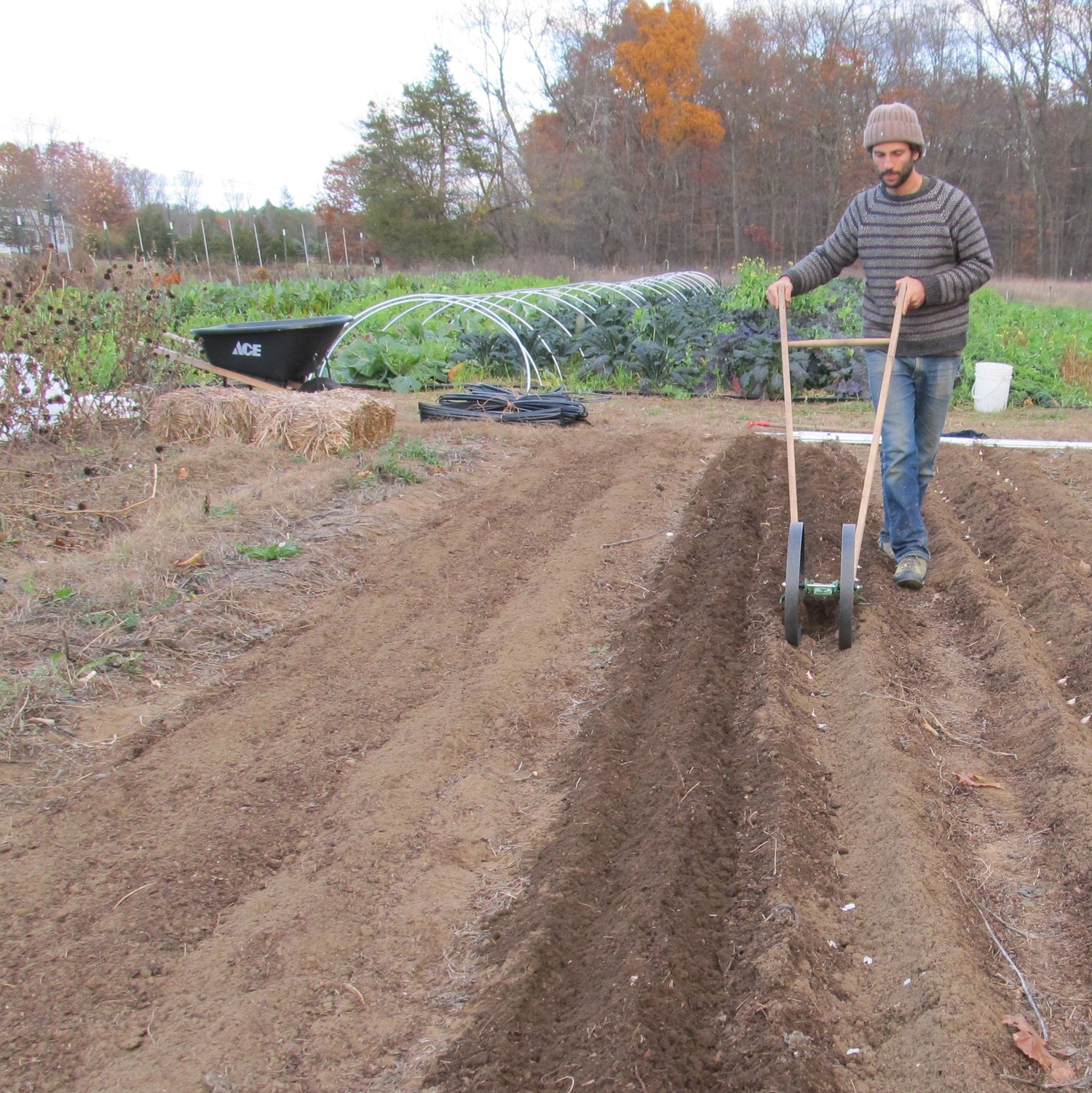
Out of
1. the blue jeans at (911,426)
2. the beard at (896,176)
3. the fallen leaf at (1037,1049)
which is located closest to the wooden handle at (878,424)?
the blue jeans at (911,426)

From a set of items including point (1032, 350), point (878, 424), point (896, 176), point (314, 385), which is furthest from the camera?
point (1032, 350)

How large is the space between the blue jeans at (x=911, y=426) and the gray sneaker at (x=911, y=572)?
0.03 meters

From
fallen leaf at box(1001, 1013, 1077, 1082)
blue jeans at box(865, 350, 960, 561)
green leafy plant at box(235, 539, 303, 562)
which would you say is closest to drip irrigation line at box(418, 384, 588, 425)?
green leafy plant at box(235, 539, 303, 562)

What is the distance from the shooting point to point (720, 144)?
42938mm

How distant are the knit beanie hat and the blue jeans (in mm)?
A: 995

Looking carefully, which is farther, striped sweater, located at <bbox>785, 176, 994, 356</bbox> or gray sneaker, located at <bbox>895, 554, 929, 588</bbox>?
gray sneaker, located at <bbox>895, 554, 929, 588</bbox>

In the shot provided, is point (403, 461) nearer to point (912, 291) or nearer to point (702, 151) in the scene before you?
point (912, 291)

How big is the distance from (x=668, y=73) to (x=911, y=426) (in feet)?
140

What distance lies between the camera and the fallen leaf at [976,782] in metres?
3.28

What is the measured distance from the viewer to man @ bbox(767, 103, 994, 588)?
4500 mm

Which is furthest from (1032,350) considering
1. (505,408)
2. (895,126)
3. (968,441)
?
(895,126)

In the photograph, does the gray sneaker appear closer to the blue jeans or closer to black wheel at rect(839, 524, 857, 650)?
Answer: the blue jeans

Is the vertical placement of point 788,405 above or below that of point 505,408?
above

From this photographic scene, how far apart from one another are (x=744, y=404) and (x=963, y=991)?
30.8 ft
